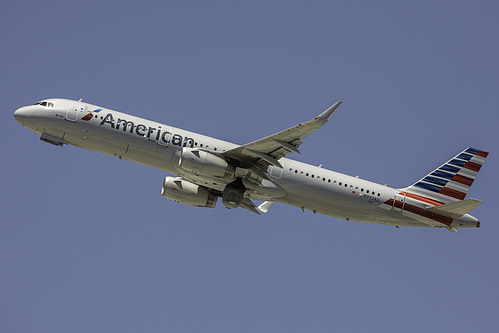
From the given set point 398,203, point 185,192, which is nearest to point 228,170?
point 185,192

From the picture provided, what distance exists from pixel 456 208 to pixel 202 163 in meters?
19.4

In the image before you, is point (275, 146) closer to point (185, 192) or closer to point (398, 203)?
point (185, 192)

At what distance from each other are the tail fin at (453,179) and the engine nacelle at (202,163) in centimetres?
1594

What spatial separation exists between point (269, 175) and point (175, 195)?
769 cm

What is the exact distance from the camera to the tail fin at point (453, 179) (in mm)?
49125

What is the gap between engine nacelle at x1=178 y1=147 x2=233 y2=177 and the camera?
41750 mm

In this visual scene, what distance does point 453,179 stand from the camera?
49812mm

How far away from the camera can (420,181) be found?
163ft

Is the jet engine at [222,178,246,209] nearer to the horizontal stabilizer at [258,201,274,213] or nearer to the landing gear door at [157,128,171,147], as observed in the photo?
the landing gear door at [157,128,171,147]

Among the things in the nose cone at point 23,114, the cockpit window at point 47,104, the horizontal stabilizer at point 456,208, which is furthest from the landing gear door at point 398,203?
the nose cone at point 23,114

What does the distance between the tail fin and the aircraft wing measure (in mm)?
12769

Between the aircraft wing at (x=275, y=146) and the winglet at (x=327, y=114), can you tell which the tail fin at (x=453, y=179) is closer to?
the aircraft wing at (x=275, y=146)

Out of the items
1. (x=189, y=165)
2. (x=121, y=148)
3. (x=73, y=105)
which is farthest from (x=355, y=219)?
(x=73, y=105)

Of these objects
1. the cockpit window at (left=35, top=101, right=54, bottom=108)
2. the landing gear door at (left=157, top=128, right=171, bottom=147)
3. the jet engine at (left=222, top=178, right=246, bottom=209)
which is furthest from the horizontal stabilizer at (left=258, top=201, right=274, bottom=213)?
the cockpit window at (left=35, top=101, right=54, bottom=108)
